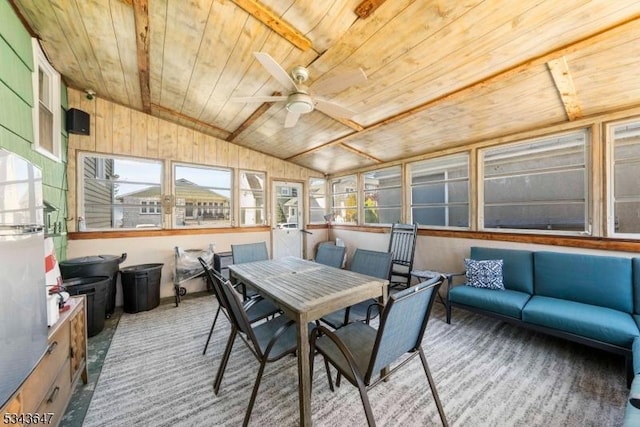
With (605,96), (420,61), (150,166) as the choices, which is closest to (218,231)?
(150,166)

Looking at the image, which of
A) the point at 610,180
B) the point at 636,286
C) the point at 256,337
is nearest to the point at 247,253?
the point at 256,337

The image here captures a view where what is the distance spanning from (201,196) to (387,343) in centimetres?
409

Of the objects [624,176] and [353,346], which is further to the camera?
[624,176]

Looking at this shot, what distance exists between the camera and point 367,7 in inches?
66.6

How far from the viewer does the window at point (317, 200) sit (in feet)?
19.4

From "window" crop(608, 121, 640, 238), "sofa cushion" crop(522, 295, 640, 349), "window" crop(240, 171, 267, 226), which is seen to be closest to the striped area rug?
"sofa cushion" crop(522, 295, 640, 349)

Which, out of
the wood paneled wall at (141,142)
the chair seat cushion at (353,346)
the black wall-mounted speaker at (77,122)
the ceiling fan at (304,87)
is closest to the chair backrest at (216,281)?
the chair seat cushion at (353,346)

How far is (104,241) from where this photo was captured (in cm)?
352

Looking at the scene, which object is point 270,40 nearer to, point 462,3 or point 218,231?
point 462,3

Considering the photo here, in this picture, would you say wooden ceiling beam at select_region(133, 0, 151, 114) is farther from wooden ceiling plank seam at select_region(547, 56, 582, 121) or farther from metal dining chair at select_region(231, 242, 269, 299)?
wooden ceiling plank seam at select_region(547, 56, 582, 121)

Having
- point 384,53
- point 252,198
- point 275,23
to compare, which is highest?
point 275,23

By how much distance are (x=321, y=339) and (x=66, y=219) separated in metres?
3.80

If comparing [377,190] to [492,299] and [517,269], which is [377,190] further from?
[492,299]

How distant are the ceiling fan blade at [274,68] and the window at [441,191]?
2.94 meters
